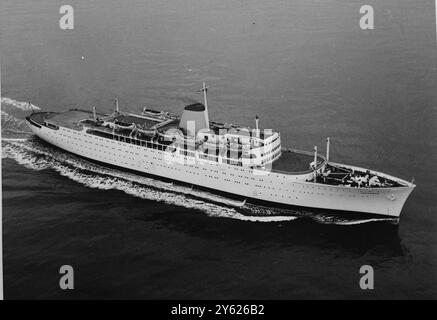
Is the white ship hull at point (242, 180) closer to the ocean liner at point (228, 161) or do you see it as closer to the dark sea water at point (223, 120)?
the ocean liner at point (228, 161)

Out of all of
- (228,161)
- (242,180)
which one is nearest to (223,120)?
(228,161)

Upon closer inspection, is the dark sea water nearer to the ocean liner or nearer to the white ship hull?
the white ship hull

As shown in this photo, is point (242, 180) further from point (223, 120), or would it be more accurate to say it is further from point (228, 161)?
point (223, 120)

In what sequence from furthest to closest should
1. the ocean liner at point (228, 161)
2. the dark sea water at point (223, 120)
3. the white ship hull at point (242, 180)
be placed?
1. the ocean liner at point (228, 161)
2. the white ship hull at point (242, 180)
3. the dark sea water at point (223, 120)

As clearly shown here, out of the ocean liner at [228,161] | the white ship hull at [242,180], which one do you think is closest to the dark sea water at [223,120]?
the white ship hull at [242,180]
